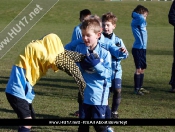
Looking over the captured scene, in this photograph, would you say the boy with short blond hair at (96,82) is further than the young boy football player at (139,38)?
No

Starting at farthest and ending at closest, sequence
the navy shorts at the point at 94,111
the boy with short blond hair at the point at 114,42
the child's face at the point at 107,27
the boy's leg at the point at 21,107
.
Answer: the child's face at the point at 107,27 → the boy with short blond hair at the point at 114,42 → the navy shorts at the point at 94,111 → the boy's leg at the point at 21,107

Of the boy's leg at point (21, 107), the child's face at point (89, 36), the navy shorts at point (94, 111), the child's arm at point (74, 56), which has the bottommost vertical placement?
the navy shorts at point (94, 111)

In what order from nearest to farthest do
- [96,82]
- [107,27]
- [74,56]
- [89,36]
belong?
[74,56] → [89,36] → [96,82] → [107,27]

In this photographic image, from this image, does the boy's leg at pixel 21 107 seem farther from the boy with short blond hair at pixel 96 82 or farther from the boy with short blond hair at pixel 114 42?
the boy with short blond hair at pixel 114 42

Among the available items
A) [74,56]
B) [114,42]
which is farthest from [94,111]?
[114,42]

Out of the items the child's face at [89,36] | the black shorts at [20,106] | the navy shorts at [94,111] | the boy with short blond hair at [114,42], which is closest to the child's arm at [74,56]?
the child's face at [89,36]

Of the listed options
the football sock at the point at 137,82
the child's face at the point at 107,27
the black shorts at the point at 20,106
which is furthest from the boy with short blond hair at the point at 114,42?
the football sock at the point at 137,82

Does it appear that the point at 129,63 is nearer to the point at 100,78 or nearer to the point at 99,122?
the point at 100,78

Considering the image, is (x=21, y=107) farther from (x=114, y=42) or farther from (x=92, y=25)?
(x=114, y=42)

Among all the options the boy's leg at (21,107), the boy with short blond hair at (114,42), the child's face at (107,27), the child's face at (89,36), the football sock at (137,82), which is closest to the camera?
the boy's leg at (21,107)

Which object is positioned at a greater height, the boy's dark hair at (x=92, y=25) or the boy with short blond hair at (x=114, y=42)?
the boy's dark hair at (x=92, y=25)

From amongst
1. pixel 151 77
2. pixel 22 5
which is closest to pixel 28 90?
pixel 151 77

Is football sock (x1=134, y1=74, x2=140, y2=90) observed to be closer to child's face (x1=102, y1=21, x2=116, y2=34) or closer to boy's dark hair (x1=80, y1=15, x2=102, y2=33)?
child's face (x1=102, y1=21, x2=116, y2=34)

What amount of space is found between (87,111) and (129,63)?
1215cm
